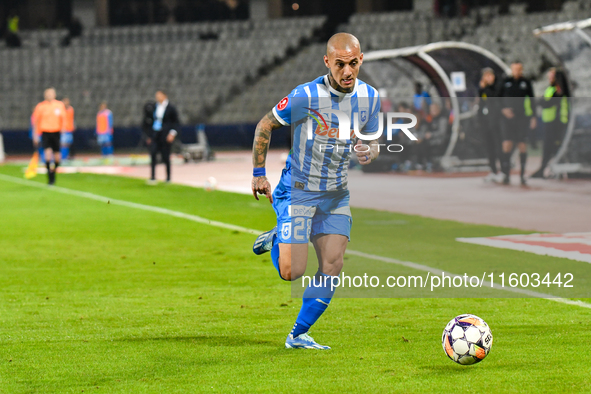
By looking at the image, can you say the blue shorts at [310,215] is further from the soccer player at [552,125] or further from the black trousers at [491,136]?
the soccer player at [552,125]

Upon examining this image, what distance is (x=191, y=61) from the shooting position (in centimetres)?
3872

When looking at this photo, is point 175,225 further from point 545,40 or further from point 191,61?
point 191,61

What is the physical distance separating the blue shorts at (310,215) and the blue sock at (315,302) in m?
0.26

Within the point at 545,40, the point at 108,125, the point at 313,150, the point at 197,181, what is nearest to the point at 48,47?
the point at 108,125

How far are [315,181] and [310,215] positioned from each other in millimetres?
207

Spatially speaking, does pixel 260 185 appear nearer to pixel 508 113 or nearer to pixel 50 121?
pixel 508 113

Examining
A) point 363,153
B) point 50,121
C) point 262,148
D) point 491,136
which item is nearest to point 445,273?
point 363,153

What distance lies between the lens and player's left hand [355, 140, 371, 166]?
16.8 feet

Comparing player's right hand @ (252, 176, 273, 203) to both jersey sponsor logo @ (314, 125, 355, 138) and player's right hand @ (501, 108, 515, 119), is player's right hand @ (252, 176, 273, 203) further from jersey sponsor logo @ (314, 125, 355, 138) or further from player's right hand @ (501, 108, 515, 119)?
player's right hand @ (501, 108, 515, 119)

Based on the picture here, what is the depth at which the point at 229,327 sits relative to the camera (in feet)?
18.8

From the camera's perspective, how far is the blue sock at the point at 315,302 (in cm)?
503

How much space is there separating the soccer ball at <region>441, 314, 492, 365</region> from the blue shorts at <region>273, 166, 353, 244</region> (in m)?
0.86

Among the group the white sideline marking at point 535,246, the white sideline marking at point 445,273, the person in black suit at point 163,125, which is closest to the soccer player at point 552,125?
the white sideline marking at point 535,246

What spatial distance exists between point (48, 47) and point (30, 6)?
3.96 m
